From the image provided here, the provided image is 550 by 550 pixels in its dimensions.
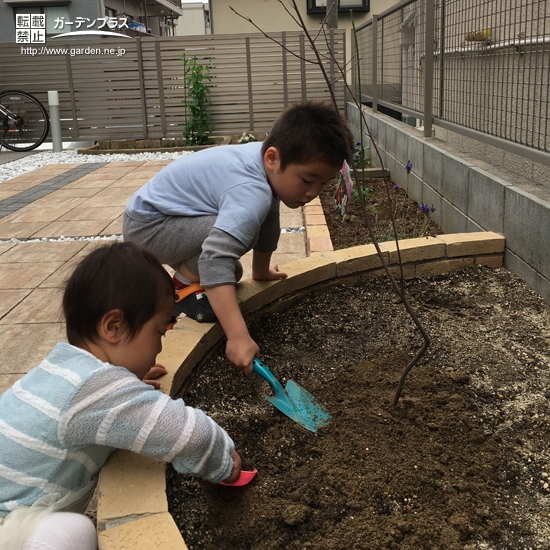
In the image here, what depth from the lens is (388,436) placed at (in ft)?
5.90

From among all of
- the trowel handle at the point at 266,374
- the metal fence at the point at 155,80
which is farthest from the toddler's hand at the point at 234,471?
the metal fence at the point at 155,80

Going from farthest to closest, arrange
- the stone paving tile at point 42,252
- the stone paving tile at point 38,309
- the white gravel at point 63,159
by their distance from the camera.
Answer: the white gravel at point 63,159, the stone paving tile at point 42,252, the stone paving tile at point 38,309

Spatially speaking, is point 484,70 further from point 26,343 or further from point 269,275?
point 26,343

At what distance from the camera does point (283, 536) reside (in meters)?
Result: 1.47

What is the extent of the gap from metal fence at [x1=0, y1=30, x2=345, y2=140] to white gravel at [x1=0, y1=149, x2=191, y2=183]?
1196 millimetres

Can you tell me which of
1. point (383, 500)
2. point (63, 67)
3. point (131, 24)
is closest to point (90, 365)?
point (383, 500)

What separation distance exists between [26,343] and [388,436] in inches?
67.7

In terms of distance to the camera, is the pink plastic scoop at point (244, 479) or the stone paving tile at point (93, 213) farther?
the stone paving tile at point (93, 213)

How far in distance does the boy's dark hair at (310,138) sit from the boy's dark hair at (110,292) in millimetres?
813

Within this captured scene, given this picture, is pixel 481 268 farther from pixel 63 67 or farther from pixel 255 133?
pixel 63 67

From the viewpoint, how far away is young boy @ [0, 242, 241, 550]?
134 centimetres

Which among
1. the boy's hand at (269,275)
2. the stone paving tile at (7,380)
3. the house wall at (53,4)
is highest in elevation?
the house wall at (53,4)

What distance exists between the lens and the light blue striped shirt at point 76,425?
1.34m

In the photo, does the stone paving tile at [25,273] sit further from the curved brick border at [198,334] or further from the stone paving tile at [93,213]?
the curved brick border at [198,334]
